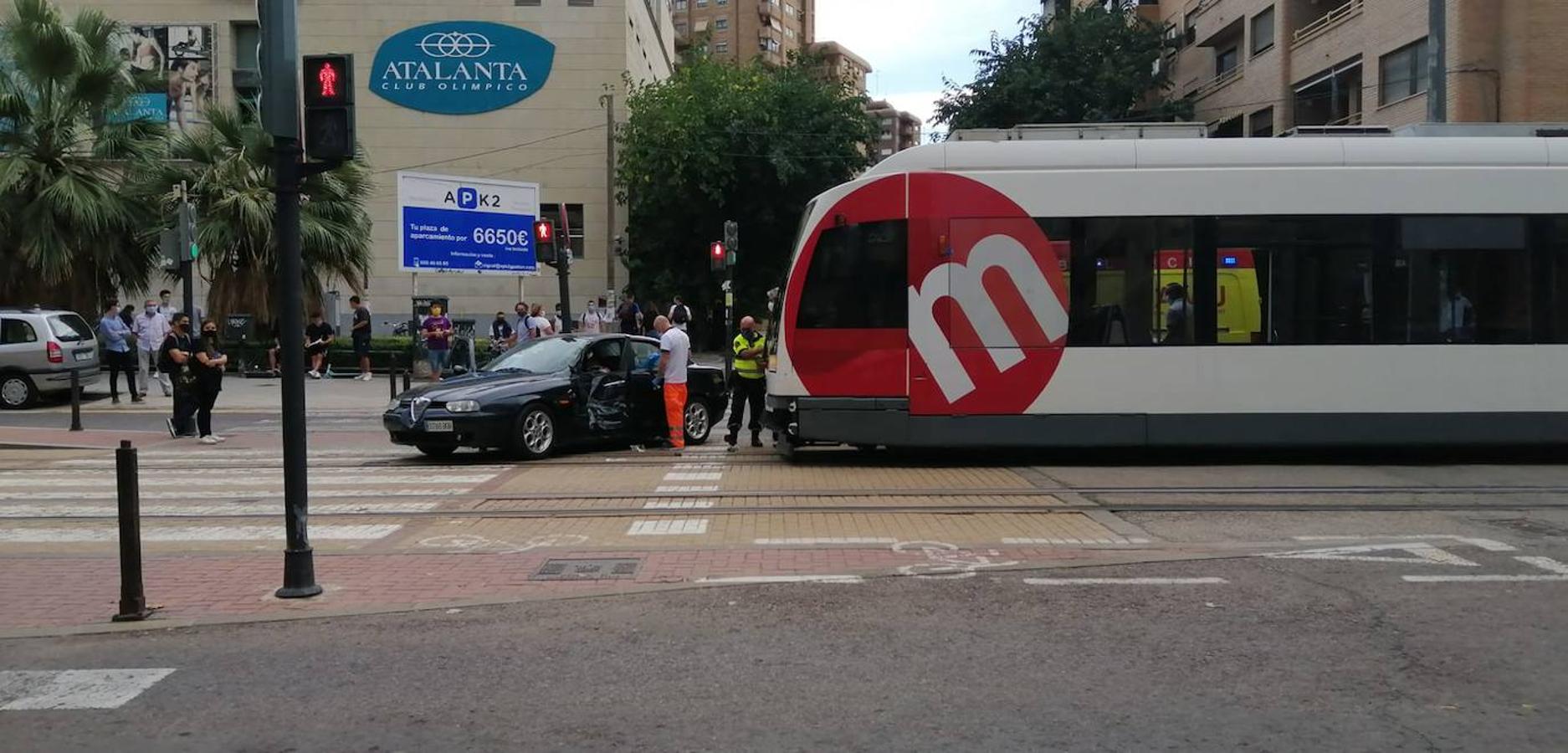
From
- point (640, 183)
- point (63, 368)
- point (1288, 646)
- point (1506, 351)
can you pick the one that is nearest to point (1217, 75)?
point (640, 183)

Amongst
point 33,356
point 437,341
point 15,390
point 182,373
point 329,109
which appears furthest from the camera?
point 437,341

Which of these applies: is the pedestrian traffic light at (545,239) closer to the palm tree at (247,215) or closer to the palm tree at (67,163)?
the palm tree at (247,215)

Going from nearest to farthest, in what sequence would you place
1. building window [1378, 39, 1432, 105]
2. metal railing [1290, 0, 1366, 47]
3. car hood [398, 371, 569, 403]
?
car hood [398, 371, 569, 403], building window [1378, 39, 1432, 105], metal railing [1290, 0, 1366, 47]

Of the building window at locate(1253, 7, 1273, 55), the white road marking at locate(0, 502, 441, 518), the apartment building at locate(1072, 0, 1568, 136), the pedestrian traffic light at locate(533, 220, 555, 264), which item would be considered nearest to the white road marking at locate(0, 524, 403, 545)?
the white road marking at locate(0, 502, 441, 518)

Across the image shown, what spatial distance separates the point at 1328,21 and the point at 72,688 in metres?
34.7

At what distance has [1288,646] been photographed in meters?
6.27

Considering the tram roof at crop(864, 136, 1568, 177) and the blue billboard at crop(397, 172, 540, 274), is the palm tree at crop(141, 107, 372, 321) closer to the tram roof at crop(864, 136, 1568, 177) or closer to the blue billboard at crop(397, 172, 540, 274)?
the blue billboard at crop(397, 172, 540, 274)

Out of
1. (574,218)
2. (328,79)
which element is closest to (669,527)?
(328,79)

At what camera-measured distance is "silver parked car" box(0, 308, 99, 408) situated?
72.2 ft

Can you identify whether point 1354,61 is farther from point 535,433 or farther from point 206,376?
point 206,376

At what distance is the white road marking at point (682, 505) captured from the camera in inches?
431

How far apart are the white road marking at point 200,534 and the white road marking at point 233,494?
1.66 m

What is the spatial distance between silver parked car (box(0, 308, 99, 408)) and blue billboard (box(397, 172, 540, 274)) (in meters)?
8.41

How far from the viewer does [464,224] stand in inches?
1216
